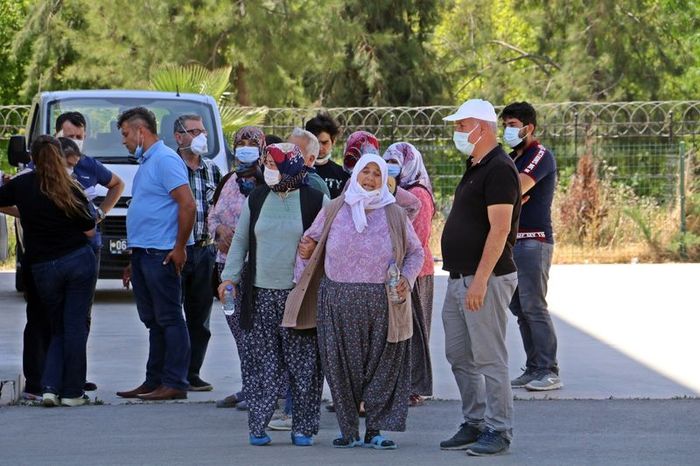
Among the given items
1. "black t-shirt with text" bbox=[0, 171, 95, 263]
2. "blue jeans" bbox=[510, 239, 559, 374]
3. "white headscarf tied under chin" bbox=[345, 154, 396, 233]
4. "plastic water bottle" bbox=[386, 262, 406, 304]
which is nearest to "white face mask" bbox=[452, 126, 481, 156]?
"white headscarf tied under chin" bbox=[345, 154, 396, 233]

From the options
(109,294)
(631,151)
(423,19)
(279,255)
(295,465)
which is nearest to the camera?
(295,465)

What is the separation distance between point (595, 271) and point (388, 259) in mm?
12148

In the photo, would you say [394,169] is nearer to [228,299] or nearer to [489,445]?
[228,299]

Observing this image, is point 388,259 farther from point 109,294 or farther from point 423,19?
point 423,19

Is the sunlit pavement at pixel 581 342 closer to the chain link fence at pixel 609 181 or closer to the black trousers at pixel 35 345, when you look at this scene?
the black trousers at pixel 35 345

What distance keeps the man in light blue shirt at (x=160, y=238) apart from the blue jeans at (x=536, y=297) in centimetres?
219

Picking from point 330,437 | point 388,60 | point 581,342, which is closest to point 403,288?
point 330,437

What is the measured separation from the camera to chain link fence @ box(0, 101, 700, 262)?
21.4 m

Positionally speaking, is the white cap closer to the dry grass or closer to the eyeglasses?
the eyeglasses

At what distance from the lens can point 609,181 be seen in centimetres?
2220

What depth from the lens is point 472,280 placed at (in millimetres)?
7715

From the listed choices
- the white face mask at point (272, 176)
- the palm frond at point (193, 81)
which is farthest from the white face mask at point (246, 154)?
the palm frond at point (193, 81)

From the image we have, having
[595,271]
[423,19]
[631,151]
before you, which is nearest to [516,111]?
[595,271]

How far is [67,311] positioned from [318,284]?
2.14 meters
